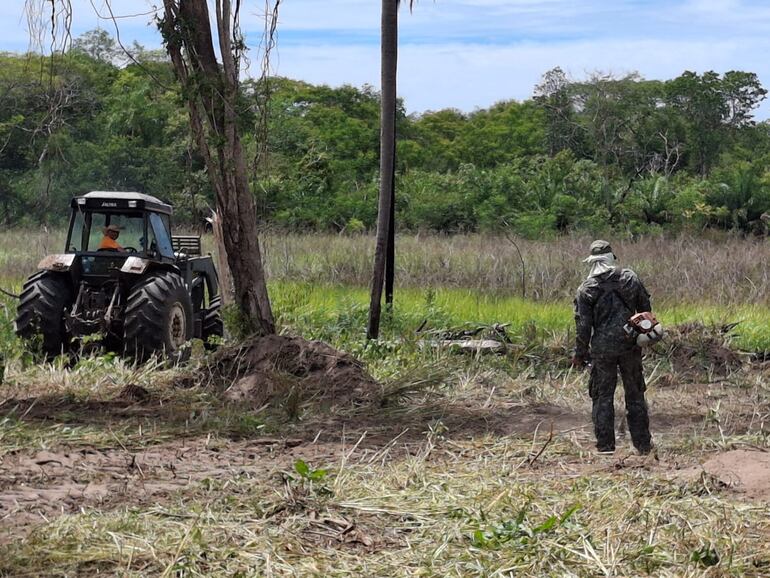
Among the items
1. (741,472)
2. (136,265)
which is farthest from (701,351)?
(136,265)

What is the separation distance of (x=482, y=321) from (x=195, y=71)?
546 centimetres

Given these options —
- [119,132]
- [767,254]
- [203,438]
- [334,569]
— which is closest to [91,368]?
[203,438]

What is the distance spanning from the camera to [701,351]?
12.7 meters

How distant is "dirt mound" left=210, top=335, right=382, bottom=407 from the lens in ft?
33.3

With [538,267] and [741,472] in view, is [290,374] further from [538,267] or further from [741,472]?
[538,267]

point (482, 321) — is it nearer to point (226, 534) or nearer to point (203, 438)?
point (203, 438)

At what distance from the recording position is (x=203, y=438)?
861cm

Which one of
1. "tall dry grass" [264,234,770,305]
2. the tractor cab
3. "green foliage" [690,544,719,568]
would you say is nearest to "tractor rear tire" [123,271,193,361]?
the tractor cab

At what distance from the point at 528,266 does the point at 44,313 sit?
9.97 metres

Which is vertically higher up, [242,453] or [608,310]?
[608,310]

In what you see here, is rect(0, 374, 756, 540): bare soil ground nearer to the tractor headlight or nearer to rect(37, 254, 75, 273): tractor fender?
the tractor headlight

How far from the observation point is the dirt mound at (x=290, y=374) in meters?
10.1

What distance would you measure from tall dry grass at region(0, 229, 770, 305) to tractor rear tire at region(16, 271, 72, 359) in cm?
581

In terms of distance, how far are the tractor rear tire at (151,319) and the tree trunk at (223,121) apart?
2.48 ft
